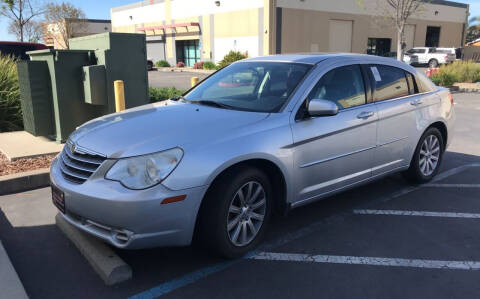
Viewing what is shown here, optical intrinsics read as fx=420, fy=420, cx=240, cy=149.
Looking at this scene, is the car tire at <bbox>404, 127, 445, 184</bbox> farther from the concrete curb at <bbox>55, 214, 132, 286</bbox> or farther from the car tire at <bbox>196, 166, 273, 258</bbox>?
the concrete curb at <bbox>55, 214, 132, 286</bbox>

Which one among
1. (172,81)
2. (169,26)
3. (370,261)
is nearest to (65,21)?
(169,26)

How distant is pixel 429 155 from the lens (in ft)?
18.1

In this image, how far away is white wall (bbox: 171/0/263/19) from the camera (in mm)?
33056

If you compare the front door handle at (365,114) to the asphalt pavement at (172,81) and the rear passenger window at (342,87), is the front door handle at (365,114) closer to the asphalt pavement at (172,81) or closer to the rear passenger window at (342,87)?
the rear passenger window at (342,87)

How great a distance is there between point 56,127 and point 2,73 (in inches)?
99.9

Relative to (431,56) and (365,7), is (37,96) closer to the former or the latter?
(365,7)

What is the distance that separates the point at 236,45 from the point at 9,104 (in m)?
27.5

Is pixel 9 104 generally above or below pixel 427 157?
above

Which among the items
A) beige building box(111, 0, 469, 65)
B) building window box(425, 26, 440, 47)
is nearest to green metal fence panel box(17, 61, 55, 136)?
beige building box(111, 0, 469, 65)

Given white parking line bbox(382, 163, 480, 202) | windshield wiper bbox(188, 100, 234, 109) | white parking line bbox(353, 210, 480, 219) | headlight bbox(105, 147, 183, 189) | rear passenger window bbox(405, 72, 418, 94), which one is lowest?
white parking line bbox(353, 210, 480, 219)

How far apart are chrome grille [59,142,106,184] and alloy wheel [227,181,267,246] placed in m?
1.10

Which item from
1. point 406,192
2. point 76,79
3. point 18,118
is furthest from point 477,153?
point 18,118

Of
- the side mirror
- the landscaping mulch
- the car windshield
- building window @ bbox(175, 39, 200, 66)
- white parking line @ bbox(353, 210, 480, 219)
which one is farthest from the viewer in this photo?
building window @ bbox(175, 39, 200, 66)

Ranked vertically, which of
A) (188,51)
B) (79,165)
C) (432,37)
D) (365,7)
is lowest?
(79,165)
